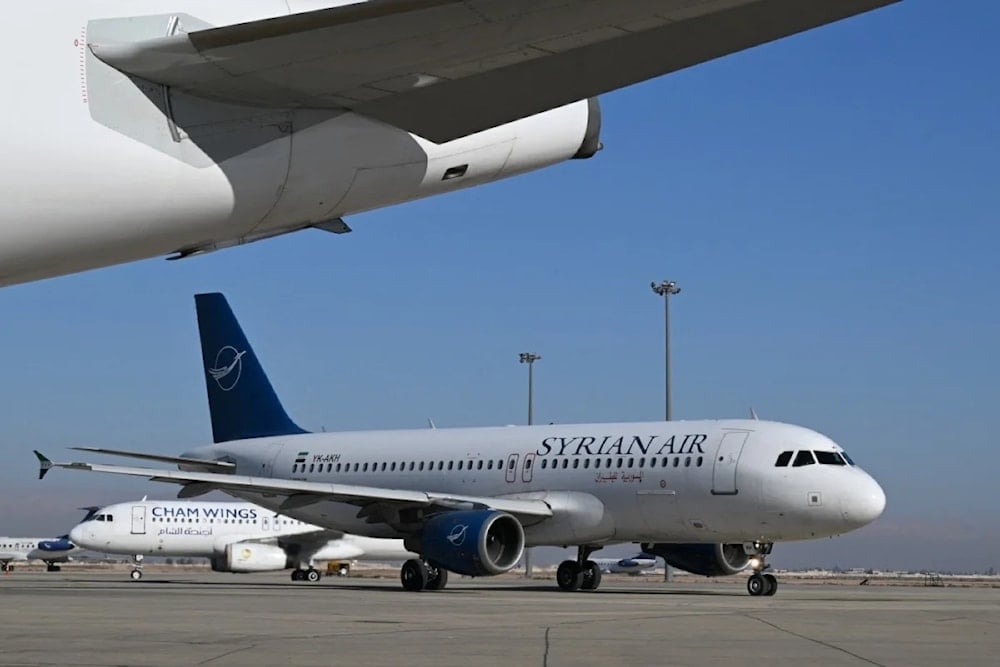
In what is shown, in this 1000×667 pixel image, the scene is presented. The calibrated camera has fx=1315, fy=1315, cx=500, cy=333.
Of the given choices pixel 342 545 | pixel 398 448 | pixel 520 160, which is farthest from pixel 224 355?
pixel 520 160

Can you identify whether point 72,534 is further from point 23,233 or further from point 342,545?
point 23,233

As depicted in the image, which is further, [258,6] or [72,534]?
[72,534]

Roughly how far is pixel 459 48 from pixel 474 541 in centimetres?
2176

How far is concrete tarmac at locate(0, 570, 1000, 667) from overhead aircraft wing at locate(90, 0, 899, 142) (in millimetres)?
5969

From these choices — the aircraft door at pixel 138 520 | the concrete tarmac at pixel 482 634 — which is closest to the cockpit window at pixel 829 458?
the concrete tarmac at pixel 482 634

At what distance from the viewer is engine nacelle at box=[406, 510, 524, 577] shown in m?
25.2

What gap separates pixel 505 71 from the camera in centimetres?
411

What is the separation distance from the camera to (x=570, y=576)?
29219mm

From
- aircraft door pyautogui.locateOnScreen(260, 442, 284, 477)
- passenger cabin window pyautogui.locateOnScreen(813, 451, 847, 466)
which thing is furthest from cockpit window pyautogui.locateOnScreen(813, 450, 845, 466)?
aircraft door pyautogui.locateOnScreen(260, 442, 284, 477)

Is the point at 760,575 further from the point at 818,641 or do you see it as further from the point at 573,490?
the point at 818,641

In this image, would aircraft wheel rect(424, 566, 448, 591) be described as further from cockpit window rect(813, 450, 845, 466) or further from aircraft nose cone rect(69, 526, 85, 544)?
aircraft nose cone rect(69, 526, 85, 544)

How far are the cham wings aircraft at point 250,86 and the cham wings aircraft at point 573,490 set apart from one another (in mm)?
19753

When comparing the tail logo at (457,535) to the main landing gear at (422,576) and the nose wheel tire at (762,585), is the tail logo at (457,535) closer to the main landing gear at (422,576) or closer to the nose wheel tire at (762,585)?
the main landing gear at (422,576)

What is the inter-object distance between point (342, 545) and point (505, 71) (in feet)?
145
